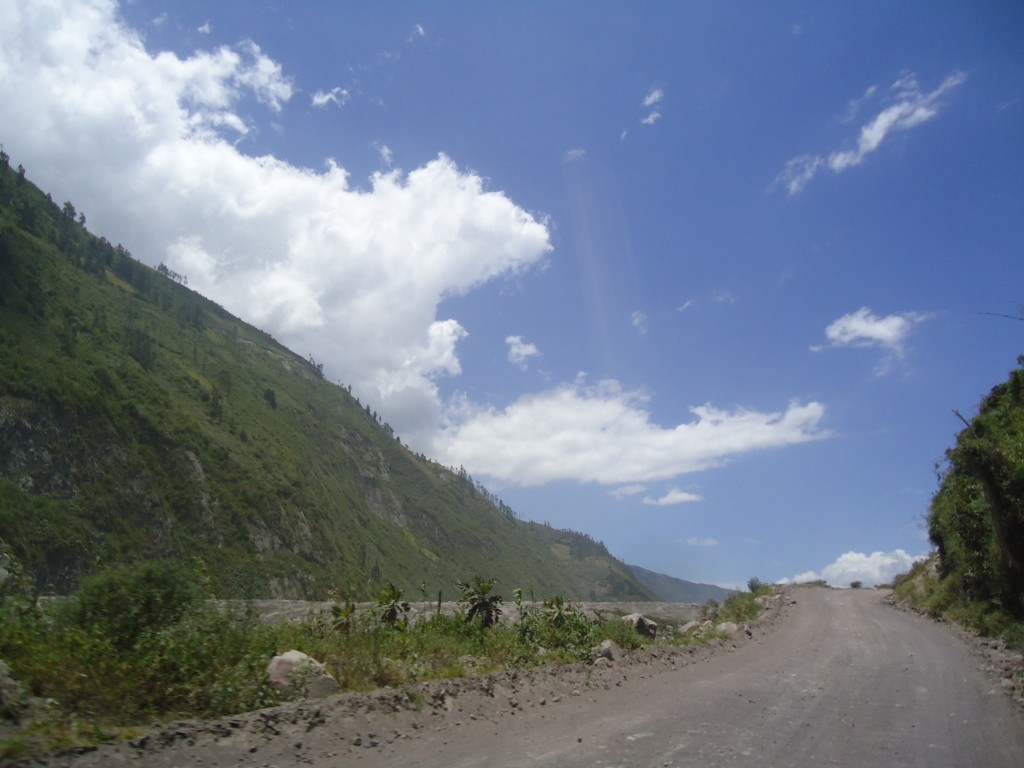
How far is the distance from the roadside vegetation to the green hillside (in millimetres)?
31250

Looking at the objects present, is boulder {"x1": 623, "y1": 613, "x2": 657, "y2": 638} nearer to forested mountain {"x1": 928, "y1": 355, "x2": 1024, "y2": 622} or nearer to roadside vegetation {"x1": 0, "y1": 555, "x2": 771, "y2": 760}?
roadside vegetation {"x1": 0, "y1": 555, "x2": 771, "y2": 760}

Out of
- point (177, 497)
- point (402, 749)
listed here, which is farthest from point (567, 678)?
point (177, 497)

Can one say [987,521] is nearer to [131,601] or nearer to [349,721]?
[349,721]

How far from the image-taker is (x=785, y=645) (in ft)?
47.0

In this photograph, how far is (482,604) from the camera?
15.7 metres

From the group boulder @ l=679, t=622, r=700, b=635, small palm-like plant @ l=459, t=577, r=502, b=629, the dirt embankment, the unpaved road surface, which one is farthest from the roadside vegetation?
boulder @ l=679, t=622, r=700, b=635

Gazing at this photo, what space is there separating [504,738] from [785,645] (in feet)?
33.9

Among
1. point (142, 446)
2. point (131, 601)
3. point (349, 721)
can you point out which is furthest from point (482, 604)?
point (142, 446)

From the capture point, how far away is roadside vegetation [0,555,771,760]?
5.92 m

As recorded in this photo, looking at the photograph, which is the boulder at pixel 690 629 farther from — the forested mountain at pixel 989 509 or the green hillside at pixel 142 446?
the green hillside at pixel 142 446

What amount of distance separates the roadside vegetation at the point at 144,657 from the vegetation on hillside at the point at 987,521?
507 inches

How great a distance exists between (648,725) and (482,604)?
921 centimetres

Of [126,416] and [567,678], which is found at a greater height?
[126,416]

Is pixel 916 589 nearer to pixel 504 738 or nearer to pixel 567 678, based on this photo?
pixel 567 678
